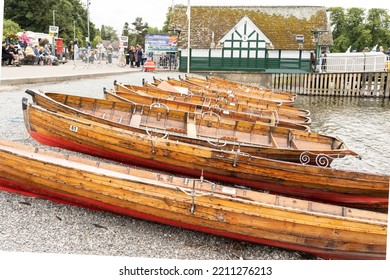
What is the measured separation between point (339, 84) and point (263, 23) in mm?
7306

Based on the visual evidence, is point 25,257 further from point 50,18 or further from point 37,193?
point 50,18

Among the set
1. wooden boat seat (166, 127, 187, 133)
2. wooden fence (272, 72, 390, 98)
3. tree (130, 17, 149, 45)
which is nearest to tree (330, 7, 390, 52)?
wooden boat seat (166, 127, 187, 133)

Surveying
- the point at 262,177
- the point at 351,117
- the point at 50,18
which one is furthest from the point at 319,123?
the point at 50,18

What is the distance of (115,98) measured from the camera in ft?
32.6

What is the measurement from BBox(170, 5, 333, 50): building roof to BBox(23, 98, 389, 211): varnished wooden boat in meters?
22.2

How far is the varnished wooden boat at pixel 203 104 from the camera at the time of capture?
980 cm

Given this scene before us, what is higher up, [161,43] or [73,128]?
[161,43]

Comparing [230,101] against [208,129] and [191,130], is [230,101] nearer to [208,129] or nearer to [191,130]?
[208,129]

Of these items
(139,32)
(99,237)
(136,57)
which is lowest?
(99,237)

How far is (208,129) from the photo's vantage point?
861 cm

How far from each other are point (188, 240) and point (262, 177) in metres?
2.09

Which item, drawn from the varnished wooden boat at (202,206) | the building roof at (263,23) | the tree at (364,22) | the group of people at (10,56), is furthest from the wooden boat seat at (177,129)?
the building roof at (263,23)

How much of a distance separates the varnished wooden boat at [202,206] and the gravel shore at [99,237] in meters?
0.16

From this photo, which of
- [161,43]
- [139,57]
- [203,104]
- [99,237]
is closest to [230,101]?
[203,104]
